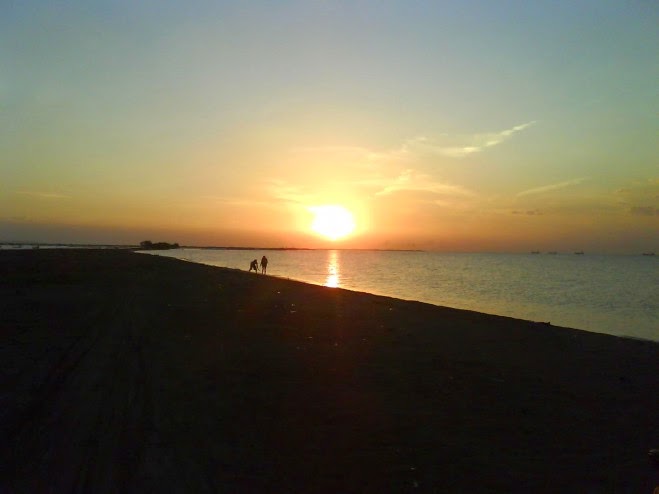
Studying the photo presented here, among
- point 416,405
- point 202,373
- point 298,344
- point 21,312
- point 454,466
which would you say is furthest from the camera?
point 21,312

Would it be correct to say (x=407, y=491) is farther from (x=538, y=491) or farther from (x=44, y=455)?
(x=44, y=455)

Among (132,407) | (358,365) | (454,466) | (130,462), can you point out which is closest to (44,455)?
(130,462)

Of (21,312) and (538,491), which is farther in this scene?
(21,312)

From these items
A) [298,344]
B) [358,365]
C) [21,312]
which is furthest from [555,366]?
[21,312]

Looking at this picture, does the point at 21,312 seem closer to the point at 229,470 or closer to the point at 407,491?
the point at 229,470

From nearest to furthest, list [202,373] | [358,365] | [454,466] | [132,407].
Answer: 1. [454,466]
2. [132,407]
3. [202,373]
4. [358,365]

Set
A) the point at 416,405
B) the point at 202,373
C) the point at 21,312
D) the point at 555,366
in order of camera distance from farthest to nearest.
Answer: the point at 21,312
the point at 555,366
the point at 202,373
the point at 416,405

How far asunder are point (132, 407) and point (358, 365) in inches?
212

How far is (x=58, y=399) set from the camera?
8.12 metres

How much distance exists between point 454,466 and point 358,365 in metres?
5.31

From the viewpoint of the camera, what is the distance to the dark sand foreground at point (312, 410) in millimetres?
5926

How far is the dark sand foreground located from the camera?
19.4 feet

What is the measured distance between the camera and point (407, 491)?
568 centimetres

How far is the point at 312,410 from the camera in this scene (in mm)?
8273
